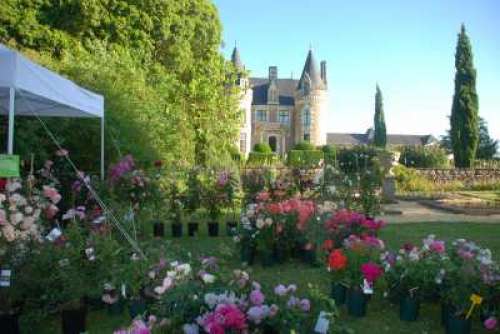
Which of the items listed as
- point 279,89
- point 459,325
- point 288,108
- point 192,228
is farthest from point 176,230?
point 279,89

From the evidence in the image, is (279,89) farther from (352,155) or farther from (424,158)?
(352,155)

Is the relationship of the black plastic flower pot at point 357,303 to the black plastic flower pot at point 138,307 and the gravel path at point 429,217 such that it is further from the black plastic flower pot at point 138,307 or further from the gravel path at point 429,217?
the gravel path at point 429,217

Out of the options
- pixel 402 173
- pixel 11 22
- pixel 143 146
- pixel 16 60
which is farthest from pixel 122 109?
pixel 402 173

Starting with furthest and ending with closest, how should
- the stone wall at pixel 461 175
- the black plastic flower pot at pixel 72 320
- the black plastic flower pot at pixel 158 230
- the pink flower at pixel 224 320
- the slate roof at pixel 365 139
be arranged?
the slate roof at pixel 365 139
the stone wall at pixel 461 175
the black plastic flower pot at pixel 158 230
the black plastic flower pot at pixel 72 320
the pink flower at pixel 224 320

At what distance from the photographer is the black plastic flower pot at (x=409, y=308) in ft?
12.9

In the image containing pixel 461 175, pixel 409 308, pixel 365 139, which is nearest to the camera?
pixel 409 308

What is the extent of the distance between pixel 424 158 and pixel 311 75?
87.5ft

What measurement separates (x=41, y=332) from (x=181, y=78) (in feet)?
57.1

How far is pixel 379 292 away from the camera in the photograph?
4.72 metres

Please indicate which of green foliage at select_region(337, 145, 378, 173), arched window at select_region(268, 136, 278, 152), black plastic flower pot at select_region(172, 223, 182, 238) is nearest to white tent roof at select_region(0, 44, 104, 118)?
black plastic flower pot at select_region(172, 223, 182, 238)

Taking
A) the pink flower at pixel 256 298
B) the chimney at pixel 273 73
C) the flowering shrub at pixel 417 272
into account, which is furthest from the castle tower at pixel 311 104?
the pink flower at pixel 256 298

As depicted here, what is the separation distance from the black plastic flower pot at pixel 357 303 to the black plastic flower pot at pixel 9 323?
105 inches

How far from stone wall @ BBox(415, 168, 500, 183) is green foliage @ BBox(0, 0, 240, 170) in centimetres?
903

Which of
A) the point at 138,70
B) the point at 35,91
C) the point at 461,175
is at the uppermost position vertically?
the point at 138,70
